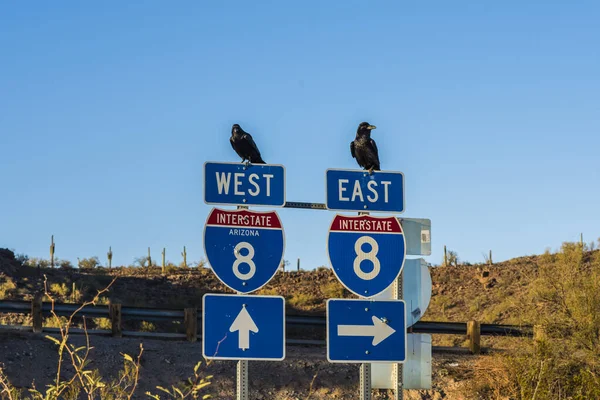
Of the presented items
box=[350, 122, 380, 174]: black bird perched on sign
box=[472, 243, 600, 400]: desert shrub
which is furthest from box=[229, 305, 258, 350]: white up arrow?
box=[472, 243, 600, 400]: desert shrub

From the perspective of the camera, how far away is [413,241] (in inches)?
358

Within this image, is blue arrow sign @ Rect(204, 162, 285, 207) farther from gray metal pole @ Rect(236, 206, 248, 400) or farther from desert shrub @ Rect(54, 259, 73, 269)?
desert shrub @ Rect(54, 259, 73, 269)

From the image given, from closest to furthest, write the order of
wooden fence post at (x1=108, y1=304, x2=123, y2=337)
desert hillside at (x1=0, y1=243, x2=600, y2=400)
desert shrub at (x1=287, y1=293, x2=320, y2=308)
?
desert hillside at (x1=0, y1=243, x2=600, y2=400) → wooden fence post at (x1=108, y1=304, x2=123, y2=337) → desert shrub at (x1=287, y1=293, x2=320, y2=308)

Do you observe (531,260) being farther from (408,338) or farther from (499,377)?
(408,338)

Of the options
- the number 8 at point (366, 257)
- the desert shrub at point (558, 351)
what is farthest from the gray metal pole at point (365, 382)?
the desert shrub at point (558, 351)

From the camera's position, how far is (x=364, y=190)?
8.96 m

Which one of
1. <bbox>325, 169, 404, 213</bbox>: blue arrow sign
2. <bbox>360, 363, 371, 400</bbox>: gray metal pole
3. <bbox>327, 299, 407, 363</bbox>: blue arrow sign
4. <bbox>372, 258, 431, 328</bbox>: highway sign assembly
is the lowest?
<bbox>360, 363, 371, 400</bbox>: gray metal pole

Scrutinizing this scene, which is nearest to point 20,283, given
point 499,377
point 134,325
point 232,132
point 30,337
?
point 134,325

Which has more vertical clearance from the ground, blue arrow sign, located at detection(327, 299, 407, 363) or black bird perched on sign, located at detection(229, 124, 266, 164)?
black bird perched on sign, located at detection(229, 124, 266, 164)

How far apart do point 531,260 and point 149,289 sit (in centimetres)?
1682

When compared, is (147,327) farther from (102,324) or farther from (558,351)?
(558,351)

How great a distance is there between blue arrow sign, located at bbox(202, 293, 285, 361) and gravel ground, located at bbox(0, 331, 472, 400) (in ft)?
43.9

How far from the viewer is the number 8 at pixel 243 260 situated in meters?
8.23

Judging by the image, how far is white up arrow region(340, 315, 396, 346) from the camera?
8.58 meters
